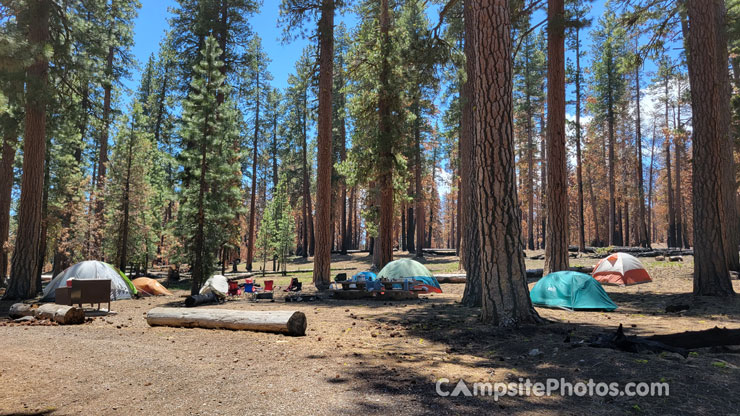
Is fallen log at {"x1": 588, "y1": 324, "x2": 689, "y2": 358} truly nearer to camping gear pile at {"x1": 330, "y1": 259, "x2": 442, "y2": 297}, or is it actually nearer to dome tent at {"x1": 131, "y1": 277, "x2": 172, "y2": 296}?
camping gear pile at {"x1": 330, "y1": 259, "x2": 442, "y2": 297}

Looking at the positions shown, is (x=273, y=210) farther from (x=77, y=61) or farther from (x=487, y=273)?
(x=487, y=273)

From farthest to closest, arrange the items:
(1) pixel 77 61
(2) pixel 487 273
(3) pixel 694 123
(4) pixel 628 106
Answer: (4) pixel 628 106 < (1) pixel 77 61 < (3) pixel 694 123 < (2) pixel 487 273

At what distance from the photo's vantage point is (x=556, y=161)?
41.9 feet

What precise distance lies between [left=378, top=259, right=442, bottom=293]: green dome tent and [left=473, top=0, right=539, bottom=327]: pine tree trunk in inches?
302

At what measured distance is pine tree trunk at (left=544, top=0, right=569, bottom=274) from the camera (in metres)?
12.7

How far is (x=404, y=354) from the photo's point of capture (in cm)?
609

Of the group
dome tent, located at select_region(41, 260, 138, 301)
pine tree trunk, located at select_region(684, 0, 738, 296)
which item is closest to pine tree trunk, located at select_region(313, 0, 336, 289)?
dome tent, located at select_region(41, 260, 138, 301)

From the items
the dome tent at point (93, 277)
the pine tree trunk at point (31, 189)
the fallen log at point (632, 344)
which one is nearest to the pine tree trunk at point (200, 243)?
the dome tent at point (93, 277)

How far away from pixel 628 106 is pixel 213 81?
41.0m

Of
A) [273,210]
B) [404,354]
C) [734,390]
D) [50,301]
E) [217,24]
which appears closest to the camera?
[734,390]

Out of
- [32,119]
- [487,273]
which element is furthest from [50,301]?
[487,273]

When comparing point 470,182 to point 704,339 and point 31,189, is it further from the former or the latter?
point 31,189

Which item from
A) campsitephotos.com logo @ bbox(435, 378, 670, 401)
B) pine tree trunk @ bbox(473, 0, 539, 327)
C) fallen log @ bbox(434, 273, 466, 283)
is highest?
pine tree trunk @ bbox(473, 0, 539, 327)

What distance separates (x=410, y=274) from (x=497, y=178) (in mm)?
8884
